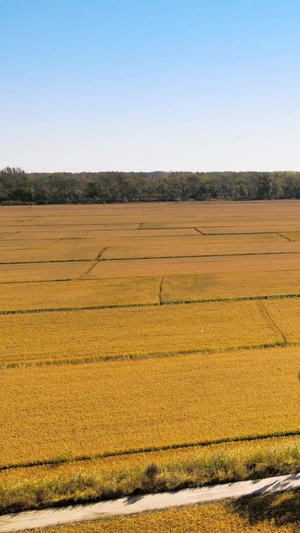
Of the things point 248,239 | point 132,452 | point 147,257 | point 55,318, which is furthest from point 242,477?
point 248,239

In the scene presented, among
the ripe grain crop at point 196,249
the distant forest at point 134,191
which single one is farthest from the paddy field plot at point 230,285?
the distant forest at point 134,191

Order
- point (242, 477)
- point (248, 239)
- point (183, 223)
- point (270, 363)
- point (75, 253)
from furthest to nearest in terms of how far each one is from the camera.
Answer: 1. point (183, 223)
2. point (248, 239)
3. point (75, 253)
4. point (270, 363)
5. point (242, 477)

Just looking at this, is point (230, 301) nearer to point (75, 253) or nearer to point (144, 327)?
point (144, 327)

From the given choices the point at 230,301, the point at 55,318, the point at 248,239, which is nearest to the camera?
the point at 55,318

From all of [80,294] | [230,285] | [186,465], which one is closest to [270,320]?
[230,285]

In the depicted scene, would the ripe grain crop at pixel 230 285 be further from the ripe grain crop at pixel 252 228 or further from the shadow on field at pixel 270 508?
the ripe grain crop at pixel 252 228

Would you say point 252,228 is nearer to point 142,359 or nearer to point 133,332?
point 133,332

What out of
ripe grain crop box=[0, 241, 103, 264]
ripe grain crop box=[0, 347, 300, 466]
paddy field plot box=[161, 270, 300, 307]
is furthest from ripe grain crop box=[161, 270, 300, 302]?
ripe grain crop box=[0, 241, 103, 264]
